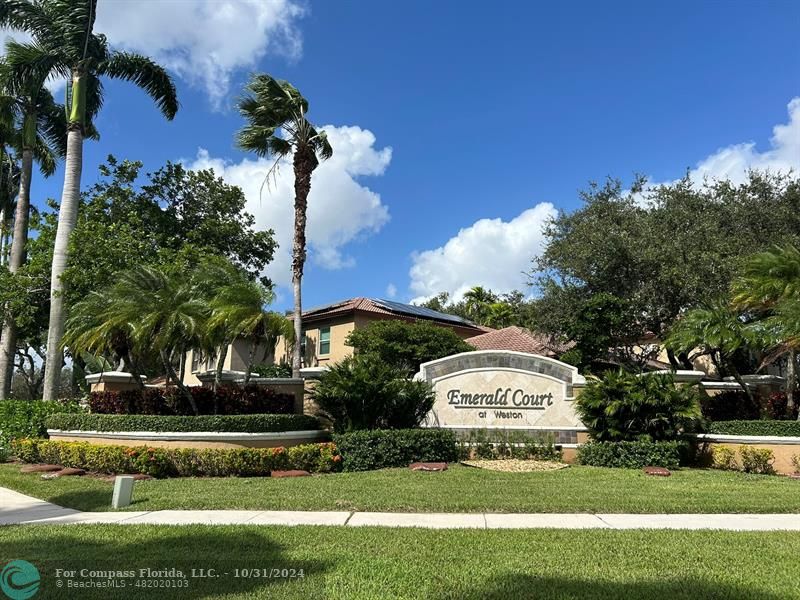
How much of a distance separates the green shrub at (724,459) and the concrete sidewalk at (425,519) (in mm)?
5046

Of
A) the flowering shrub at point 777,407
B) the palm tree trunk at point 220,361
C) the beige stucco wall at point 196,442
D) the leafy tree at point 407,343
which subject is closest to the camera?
the beige stucco wall at point 196,442

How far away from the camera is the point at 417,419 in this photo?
15.7 meters

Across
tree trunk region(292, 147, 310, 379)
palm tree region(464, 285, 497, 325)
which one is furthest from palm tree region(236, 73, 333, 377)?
palm tree region(464, 285, 497, 325)

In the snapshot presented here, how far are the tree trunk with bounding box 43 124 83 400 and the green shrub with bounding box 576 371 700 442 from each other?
15283 millimetres

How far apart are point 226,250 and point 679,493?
72.7 ft

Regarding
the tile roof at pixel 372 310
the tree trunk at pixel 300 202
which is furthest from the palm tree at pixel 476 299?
the tree trunk at pixel 300 202

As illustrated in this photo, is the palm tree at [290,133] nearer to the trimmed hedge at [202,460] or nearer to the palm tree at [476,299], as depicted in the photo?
the trimmed hedge at [202,460]

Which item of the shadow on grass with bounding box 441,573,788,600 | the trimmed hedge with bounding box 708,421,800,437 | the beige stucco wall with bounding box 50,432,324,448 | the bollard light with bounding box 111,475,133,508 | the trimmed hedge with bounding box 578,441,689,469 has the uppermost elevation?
the trimmed hedge with bounding box 708,421,800,437

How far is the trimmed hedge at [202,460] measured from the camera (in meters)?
13.0

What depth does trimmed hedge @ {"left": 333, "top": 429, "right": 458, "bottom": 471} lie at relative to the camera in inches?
544

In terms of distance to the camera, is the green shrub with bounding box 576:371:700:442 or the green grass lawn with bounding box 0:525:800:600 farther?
the green shrub with bounding box 576:371:700:442

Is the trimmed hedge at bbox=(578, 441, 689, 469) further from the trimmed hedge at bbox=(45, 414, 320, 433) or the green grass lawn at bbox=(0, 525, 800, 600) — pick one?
the trimmed hedge at bbox=(45, 414, 320, 433)

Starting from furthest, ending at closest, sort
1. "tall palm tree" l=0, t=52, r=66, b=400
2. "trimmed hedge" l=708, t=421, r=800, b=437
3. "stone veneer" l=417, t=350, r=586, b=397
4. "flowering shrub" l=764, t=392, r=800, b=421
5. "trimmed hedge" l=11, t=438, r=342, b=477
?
"tall palm tree" l=0, t=52, r=66, b=400, "stone veneer" l=417, t=350, r=586, b=397, "flowering shrub" l=764, t=392, r=800, b=421, "trimmed hedge" l=708, t=421, r=800, b=437, "trimmed hedge" l=11, t=438, r=342, b=477

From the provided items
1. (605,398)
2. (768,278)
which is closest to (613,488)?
(605,398)
